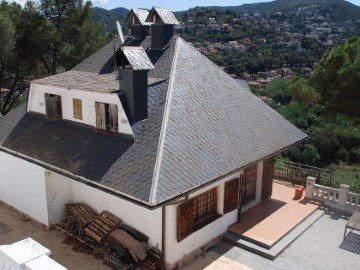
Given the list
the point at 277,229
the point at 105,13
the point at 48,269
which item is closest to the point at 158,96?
the point at 277,229

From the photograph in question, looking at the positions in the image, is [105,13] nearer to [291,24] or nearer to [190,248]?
[291,24]

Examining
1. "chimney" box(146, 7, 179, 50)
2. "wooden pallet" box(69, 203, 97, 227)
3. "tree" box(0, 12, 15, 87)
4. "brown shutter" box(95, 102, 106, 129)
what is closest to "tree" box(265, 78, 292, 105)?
"tree" box(0, 12, 15, 87)

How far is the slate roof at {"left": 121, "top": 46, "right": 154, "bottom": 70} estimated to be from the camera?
1172 cm

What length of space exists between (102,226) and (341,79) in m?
12.9

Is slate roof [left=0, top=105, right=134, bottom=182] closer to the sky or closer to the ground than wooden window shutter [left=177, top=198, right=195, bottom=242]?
closer to the sky

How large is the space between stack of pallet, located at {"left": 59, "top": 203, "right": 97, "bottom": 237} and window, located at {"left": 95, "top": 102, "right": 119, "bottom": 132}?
10.3ft

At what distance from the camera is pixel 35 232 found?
44.4 feet

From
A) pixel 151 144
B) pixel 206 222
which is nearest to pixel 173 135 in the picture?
pixel 151 144

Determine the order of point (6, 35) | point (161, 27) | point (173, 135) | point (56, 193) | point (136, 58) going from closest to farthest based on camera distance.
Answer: point (173, 135) < point (136, 58) < point (56, 193) < point (161, 27) < point (6, 35)

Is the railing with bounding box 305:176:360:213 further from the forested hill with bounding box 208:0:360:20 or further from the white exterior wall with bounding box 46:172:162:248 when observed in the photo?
the forested hill with bounding box 208:0:360:20

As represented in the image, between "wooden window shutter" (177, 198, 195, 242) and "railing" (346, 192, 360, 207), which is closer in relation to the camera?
"wooden window shutter" (177, 198, 195, 242)

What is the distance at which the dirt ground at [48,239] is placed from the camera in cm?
1162

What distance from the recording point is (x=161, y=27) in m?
15.4

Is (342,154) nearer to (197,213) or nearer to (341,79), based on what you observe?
(341,79)
